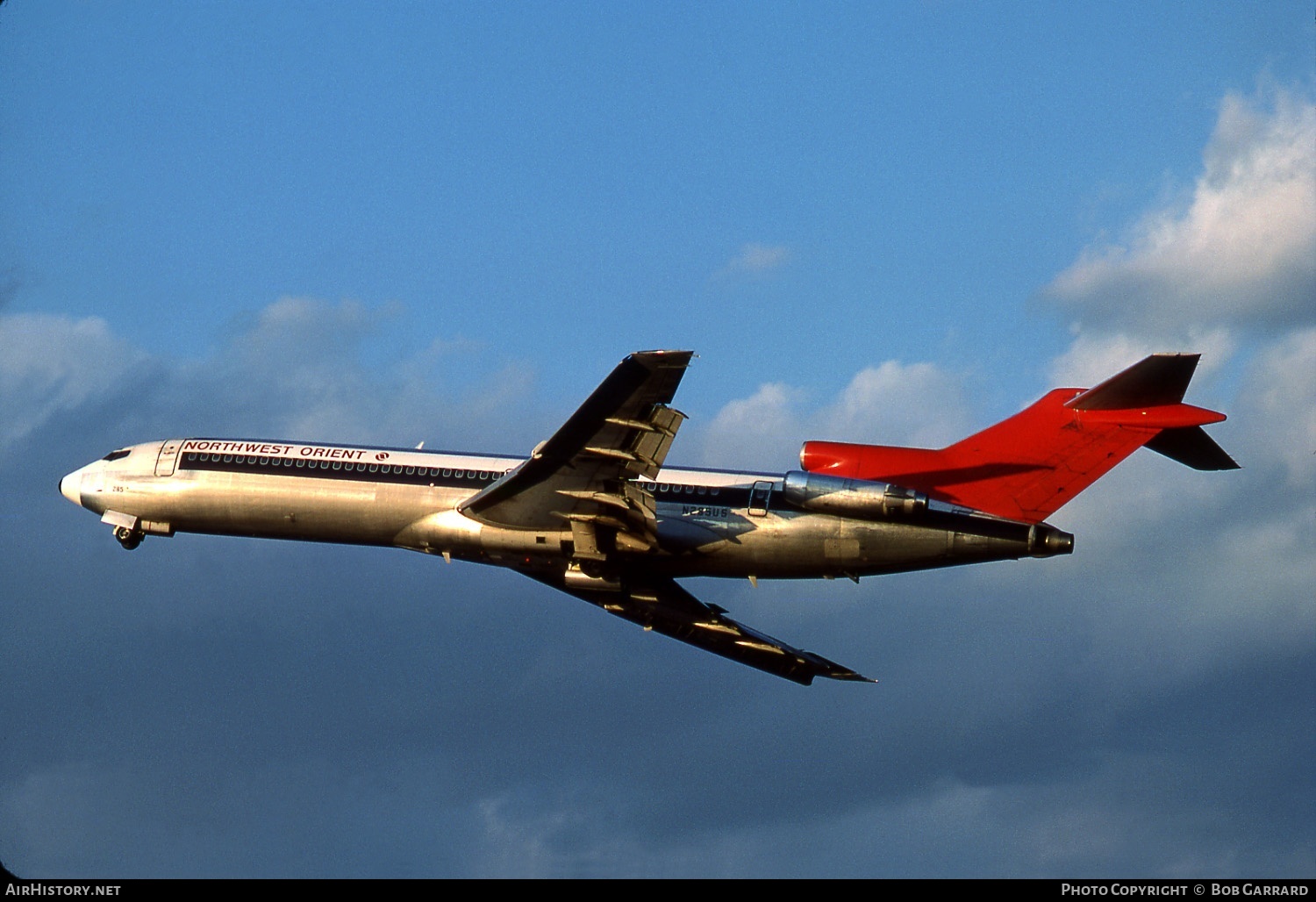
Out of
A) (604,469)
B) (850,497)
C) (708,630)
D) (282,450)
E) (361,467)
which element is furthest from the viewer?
(708,630)

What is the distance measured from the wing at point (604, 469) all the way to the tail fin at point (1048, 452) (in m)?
4.81

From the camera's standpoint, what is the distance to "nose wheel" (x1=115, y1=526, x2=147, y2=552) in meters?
47.1

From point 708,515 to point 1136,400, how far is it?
11.2 metres

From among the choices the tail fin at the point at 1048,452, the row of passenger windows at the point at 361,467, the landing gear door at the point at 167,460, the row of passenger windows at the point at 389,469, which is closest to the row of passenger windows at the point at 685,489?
the row of passenger windows at the point at 389,469

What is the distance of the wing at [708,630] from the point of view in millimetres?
47156

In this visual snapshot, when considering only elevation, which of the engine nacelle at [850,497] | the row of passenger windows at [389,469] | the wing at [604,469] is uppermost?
the row of passenger windows at [389,469]

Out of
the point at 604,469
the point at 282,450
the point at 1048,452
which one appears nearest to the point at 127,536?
the point at 282,450

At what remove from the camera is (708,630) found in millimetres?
48375

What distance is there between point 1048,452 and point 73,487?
1139 inches

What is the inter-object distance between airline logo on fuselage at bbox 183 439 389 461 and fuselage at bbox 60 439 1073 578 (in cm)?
4

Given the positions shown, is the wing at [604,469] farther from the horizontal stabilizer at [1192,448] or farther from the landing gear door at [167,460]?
the horizontal stabilizer at [1192,448]

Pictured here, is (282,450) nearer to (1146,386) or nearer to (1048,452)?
(1048,452)

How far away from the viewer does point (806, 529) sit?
1594 inches
